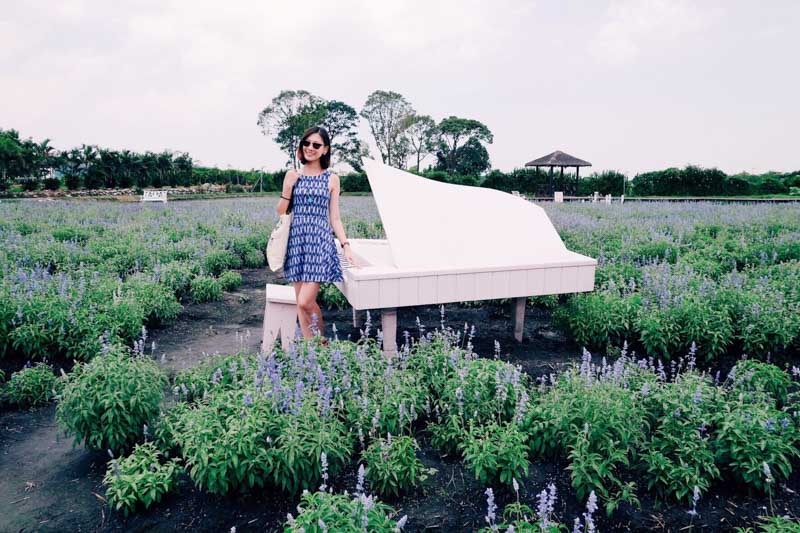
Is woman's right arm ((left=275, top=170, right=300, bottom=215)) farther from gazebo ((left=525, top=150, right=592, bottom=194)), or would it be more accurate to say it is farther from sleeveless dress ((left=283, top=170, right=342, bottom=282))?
gazebo ((left=525, top=150, right=592, bottom=194))

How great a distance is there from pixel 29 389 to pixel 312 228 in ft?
9.53

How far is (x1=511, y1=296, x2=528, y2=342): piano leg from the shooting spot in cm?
634

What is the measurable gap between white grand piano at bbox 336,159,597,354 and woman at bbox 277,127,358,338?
275mm

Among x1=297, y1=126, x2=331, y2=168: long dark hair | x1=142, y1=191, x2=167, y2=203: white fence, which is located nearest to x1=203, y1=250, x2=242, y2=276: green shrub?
x1=297, y1=126, x2=331, y2=168: long dark hair

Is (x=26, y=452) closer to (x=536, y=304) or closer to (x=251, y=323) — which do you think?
(x=251, y=323)

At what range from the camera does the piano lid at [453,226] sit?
5.32 meters

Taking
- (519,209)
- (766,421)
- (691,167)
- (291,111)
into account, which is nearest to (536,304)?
(519,209)

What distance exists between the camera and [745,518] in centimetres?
318

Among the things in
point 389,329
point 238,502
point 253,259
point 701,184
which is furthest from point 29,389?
point 701,184

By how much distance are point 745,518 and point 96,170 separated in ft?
173

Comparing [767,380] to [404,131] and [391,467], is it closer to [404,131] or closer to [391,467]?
[391,467]

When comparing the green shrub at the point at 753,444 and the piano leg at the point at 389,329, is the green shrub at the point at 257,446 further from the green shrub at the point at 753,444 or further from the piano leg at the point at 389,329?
the green shrub at the point at 753,444

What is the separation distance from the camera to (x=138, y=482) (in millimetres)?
3219

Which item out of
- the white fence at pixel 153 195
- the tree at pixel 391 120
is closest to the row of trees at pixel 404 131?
the tree at pixel 391 120
